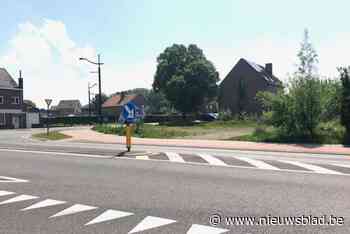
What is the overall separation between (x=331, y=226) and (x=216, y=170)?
5.14 metres

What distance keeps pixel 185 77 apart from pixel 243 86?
32.2 ft

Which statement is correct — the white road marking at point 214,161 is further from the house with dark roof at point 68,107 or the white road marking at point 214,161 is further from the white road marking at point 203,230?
the house with dark roof at point 68,107

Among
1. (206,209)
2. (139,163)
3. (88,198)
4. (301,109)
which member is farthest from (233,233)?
(301,109)

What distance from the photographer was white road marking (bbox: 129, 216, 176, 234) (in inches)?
201

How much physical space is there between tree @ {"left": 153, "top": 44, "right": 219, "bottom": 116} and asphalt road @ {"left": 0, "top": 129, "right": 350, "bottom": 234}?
145 feet

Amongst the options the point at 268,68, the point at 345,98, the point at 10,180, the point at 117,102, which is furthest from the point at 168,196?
the point at 117,102

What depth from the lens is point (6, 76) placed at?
182ft

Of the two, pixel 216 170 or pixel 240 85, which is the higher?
pixel 240 85

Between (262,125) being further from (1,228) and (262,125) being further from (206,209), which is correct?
(1,228)

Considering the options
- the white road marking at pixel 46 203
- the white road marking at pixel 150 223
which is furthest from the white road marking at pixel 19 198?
the white road marking at pixel 150 223

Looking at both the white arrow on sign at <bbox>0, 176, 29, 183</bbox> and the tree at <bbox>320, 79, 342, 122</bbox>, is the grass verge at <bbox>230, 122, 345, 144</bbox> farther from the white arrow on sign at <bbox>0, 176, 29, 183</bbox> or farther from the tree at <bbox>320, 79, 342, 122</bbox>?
the white arrow on sign at <bbox>0, 176, 29, 183</bbox>

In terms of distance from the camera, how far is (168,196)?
7008mm

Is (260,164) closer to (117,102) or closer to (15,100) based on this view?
(15,100)

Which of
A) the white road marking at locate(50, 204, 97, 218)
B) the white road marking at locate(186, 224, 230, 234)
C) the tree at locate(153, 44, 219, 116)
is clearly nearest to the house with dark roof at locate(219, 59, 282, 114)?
the tree at locate(153, 44, 219, 116)
